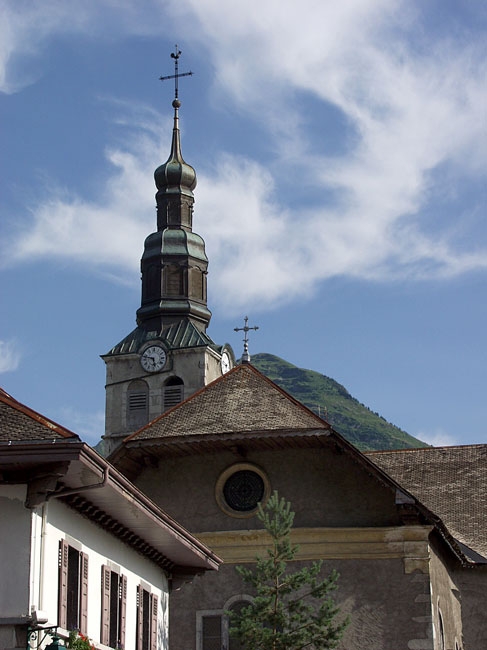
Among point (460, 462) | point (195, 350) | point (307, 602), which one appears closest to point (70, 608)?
point (307, 602)

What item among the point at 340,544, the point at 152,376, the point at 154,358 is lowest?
the point at 340,544

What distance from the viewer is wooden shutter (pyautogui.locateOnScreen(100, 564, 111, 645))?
69.5 feet

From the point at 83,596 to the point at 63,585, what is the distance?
1.18 metres

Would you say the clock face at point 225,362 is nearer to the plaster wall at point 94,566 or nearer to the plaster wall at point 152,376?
the plaster wall at point 152,376

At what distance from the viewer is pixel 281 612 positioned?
27.9 metres

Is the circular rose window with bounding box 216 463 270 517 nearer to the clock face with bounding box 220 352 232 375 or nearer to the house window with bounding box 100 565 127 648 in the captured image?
the house window with bounding box 100 565 127 648

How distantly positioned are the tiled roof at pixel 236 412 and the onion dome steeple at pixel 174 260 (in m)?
45.6

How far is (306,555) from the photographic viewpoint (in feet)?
105

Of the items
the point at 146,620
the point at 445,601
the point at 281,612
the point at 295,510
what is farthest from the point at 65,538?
the point at 445,601

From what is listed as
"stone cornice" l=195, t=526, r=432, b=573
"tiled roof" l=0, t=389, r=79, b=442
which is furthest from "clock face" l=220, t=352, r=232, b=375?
"tiled roof" l=0, t=389, r=79, b=442

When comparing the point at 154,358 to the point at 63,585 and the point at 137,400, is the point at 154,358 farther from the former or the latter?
the point at 63,585

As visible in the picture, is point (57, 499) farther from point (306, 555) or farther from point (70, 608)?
point (306, 555)

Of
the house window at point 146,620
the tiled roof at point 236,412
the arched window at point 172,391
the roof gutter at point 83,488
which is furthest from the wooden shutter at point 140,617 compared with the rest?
the arched window at point 172,391

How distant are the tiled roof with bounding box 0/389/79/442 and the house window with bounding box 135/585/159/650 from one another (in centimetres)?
622
